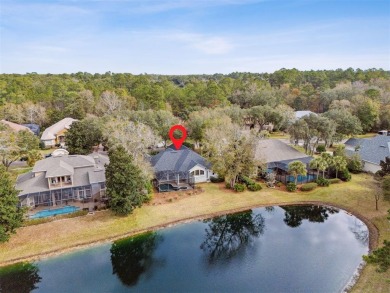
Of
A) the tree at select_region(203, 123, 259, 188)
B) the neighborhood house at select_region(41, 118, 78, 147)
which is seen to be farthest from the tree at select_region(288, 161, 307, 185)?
the neighborhood house at select_region(41, 118, 78, 147)

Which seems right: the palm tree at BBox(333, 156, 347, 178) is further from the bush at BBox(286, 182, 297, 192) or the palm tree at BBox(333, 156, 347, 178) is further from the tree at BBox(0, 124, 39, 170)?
the tree at BBox(0, 124, 39, 170)

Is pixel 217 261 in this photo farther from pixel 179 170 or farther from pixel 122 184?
pixel 179 170

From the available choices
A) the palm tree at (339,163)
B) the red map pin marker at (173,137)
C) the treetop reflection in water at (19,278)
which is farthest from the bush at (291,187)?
the treetop reflection in water at (19,278)

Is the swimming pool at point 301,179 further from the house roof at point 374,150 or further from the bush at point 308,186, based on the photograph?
the house roof at point 374,150

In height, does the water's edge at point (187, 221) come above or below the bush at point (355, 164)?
below

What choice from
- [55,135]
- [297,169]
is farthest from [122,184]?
[55,135]
